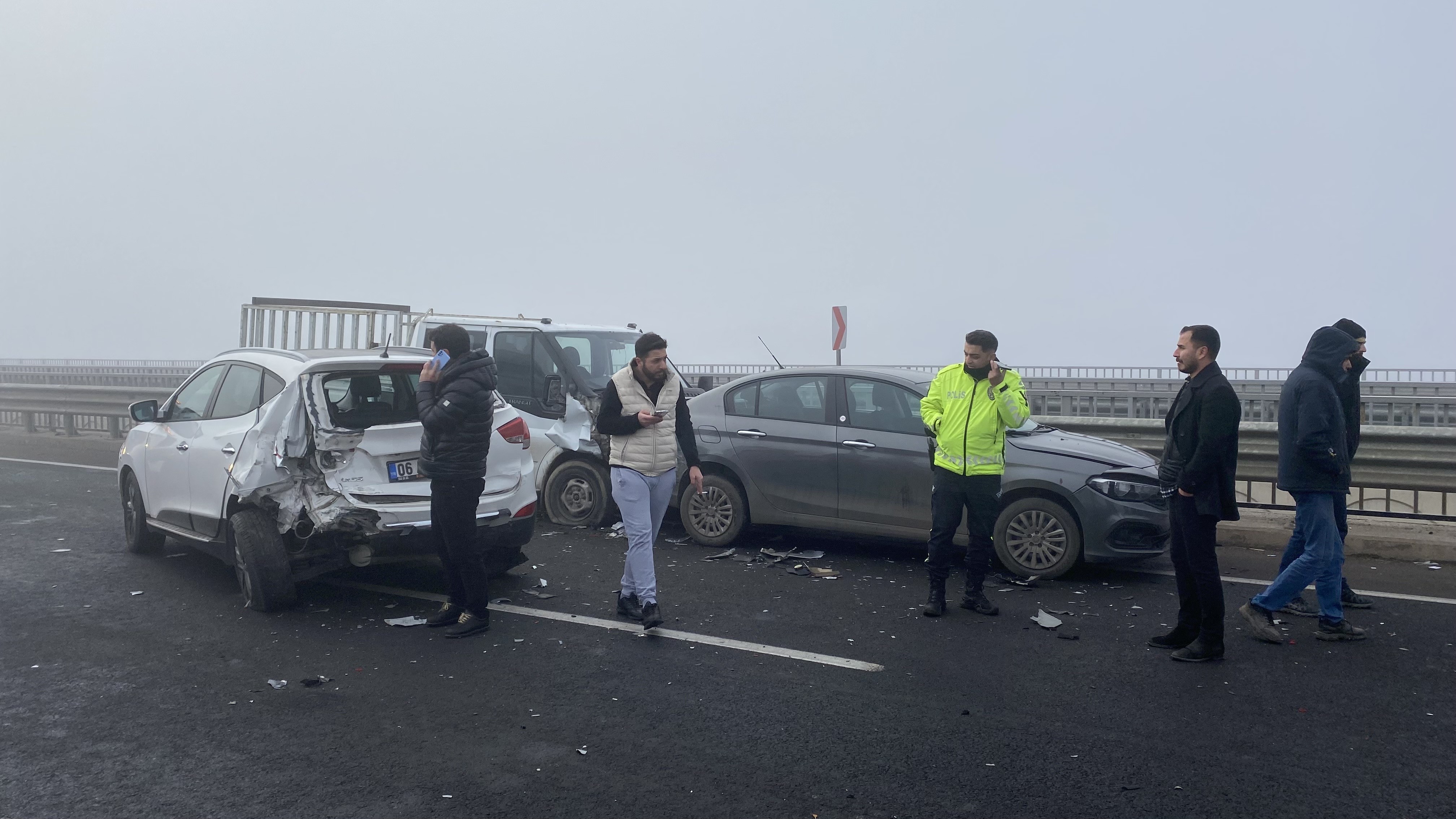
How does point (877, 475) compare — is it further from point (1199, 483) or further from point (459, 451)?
point (459, 451)

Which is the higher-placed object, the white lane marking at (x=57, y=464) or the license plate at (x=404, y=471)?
the license plate at (x=404, y=471)

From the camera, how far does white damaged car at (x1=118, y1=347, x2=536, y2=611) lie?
21.3ft

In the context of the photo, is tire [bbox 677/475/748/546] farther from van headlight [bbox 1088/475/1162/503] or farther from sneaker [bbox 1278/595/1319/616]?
sneaker [bbox 1278/595/1319/616]

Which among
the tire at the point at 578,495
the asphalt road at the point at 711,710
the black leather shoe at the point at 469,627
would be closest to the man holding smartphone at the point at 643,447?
the asphalt road at the point at 711,710

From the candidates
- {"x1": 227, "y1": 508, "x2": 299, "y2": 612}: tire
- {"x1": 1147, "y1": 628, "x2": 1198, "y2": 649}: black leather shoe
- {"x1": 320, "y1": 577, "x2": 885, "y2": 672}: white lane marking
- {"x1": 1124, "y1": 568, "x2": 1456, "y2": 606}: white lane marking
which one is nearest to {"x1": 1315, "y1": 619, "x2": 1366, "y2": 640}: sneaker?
{"x1": 1124, "y1": 568, "x2": 1456, "y2": 606}: white lane marking

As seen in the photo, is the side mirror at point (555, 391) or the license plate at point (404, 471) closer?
the license plate at point (404, 471)

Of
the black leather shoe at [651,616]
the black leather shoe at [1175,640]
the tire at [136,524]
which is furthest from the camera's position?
the tire at [136,524]

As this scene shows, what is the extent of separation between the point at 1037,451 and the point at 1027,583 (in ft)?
3.20

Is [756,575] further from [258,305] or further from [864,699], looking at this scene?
[258,305]

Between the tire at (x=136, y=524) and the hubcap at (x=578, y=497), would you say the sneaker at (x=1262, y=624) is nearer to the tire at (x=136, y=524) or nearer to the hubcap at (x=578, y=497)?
the hubcap at (x=578, y=497)

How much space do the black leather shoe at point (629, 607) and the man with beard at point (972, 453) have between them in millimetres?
1815

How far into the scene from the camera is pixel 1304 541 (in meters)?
6.35

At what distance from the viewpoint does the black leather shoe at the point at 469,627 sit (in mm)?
6090

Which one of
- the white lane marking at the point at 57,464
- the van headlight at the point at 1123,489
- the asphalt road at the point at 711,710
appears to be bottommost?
the asphalt road at the point at 711,710
